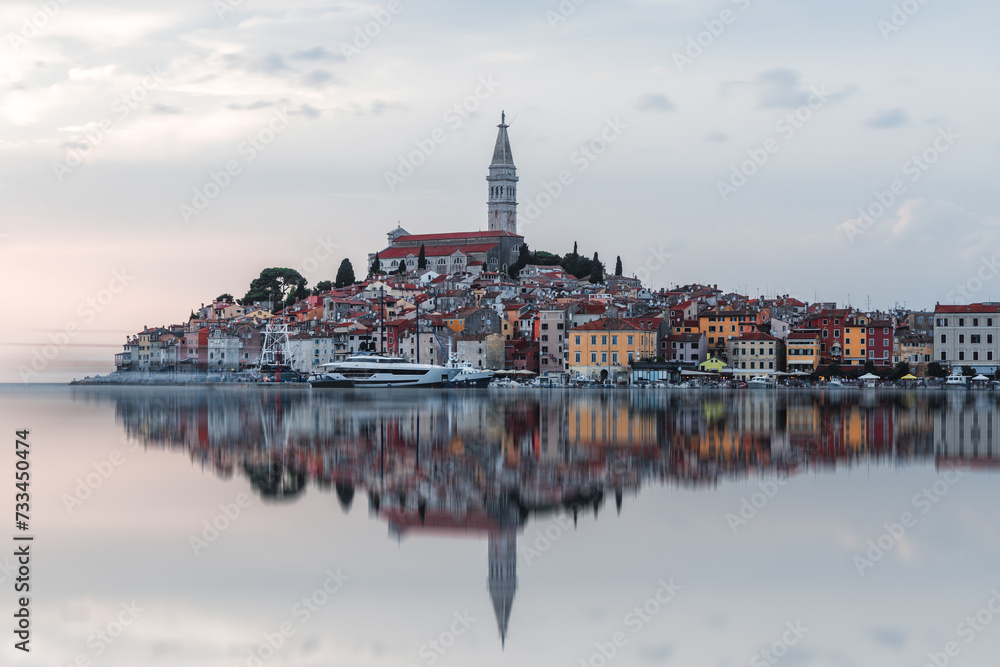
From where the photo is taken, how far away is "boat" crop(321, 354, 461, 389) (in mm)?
67562

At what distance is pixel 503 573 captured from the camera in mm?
13070

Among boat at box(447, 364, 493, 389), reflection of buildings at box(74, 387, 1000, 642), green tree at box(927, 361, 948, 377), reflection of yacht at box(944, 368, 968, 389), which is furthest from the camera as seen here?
green tree at box(927, 361, 948, 377)

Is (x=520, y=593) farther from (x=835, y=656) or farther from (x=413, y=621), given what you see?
(x=835, y=656)

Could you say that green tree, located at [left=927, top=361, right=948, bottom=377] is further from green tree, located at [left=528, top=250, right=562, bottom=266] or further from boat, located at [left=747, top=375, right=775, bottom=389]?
green tree, located at [left=528, top=250, right=562, bottom=266]

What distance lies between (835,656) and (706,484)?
9.35 m

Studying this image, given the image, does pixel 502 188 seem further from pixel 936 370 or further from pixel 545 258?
Answer: pixel 936 370

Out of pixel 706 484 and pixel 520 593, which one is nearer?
pixel 520 593

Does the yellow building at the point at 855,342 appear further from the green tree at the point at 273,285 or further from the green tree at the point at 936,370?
the green tree at the point at 273,285

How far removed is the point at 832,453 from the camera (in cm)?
2466

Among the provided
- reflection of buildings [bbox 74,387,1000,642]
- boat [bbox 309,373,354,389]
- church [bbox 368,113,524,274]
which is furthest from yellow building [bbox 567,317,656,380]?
church [bbox 368,113,524,274]

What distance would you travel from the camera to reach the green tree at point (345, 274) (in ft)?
360

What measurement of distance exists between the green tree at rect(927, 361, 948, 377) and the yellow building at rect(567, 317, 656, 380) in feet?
52.5

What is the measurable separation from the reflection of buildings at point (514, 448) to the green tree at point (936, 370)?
27.7 meters

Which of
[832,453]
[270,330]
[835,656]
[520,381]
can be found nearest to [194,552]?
[835,656]
